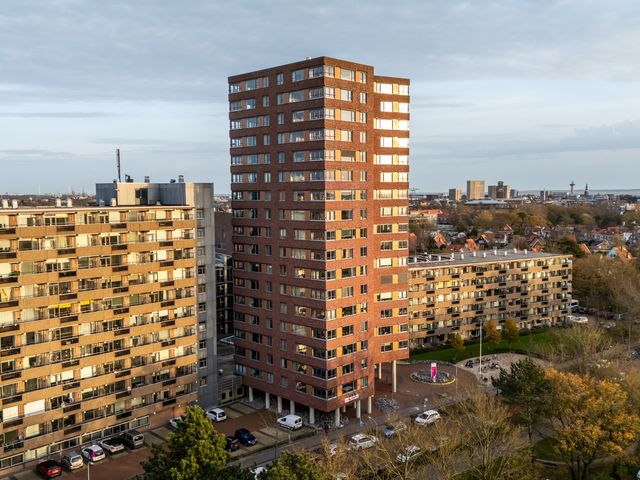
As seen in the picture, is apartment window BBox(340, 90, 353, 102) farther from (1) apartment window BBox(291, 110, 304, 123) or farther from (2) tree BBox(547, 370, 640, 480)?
(2) tree BBox(547, 370, 640, 480)

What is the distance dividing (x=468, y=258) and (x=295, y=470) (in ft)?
267

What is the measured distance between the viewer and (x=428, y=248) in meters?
177

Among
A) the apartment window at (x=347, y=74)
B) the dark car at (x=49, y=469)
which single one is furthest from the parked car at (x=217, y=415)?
the apartment window at (x=347, y=74)

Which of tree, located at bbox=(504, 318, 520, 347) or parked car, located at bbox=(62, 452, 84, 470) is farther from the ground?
tree, located at bbox=(504, 318, 520, 347)

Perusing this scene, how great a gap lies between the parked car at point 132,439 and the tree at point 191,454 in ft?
60.2

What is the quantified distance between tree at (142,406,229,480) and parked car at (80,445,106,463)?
17011 millimetres

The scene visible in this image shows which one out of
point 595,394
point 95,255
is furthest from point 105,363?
point 595,394

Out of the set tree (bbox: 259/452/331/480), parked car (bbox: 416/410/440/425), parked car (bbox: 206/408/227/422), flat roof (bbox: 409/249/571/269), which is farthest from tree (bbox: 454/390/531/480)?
flat roof (bbox: 409/249/571/269)

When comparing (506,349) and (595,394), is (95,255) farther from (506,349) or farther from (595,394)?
(506,349)

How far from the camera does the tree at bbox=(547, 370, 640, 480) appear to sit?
50500 millimetres

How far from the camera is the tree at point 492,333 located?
9944cm

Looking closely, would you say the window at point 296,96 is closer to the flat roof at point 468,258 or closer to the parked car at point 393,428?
the parked car at point 393,428

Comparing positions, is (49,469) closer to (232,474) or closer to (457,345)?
(232,474)

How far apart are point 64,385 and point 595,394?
54.1m
